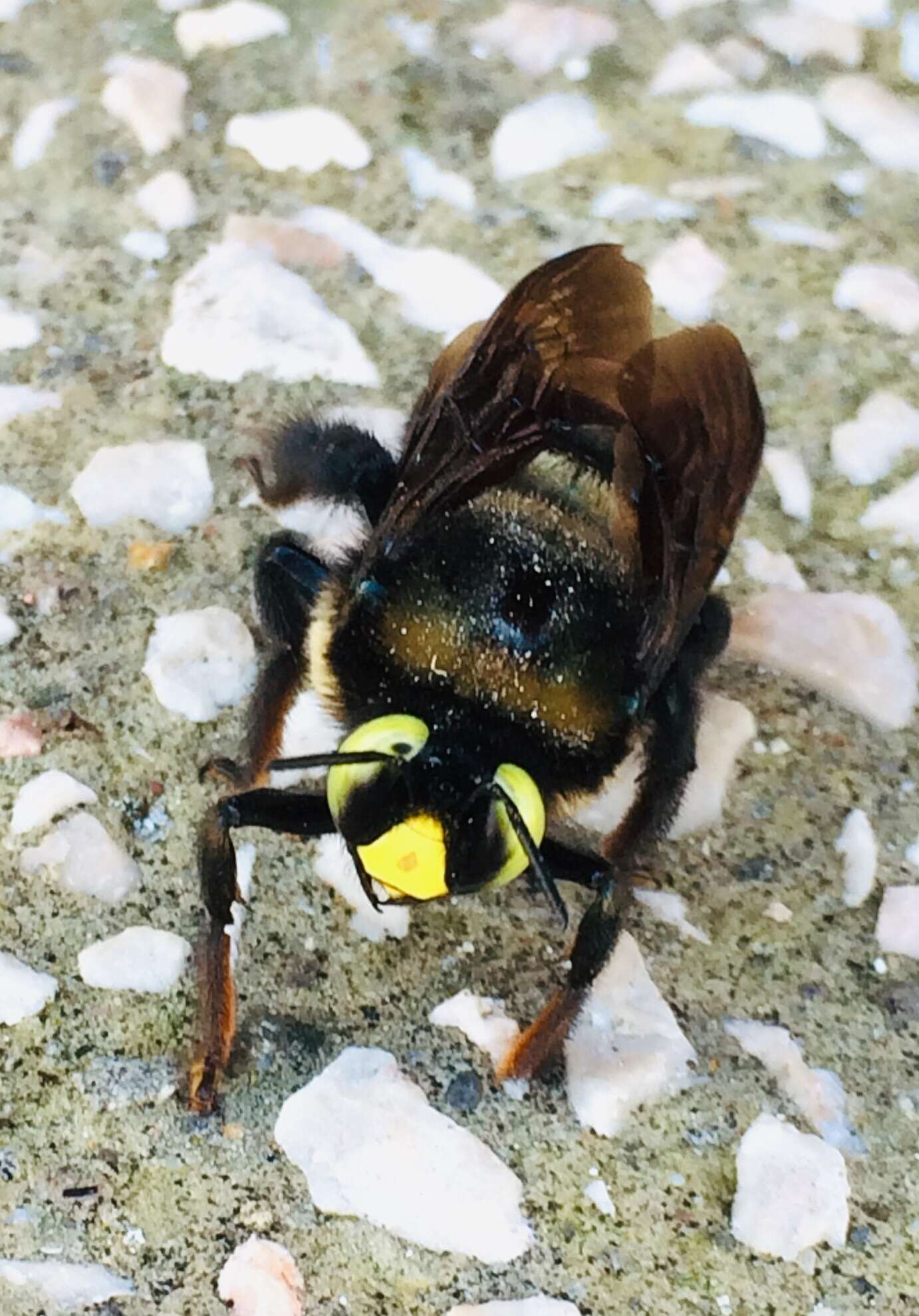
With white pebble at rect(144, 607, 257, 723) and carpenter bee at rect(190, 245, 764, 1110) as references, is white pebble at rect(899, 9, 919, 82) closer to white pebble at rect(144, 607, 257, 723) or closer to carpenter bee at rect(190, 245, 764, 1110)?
carpenter bee at rect(190, 245, 764, 1110)

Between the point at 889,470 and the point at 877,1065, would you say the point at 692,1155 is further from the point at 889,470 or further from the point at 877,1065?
the point at 889,470

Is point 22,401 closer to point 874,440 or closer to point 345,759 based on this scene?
point 345,759

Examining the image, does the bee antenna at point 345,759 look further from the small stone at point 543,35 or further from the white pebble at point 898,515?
the small stone at point 543,35

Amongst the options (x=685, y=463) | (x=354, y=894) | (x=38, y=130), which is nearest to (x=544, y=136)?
(x=38, y=130)

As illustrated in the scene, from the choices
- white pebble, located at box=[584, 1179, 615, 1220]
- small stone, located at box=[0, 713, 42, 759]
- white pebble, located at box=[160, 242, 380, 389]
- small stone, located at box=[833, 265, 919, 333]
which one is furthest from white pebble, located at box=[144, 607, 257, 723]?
small stone, located at box=[833, 265, 919, 333]

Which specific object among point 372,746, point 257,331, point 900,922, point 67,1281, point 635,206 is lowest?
point 67,1281
